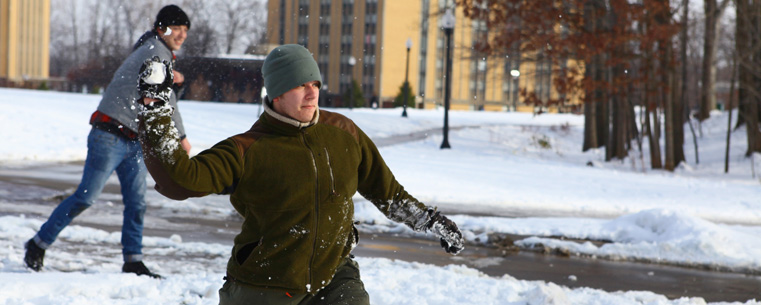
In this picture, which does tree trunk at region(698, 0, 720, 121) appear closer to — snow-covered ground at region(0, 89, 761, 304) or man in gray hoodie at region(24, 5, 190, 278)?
snow-covered ground at region(0, 89, 761, 304)

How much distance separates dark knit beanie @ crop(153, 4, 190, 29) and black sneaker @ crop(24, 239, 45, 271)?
1.89 meters

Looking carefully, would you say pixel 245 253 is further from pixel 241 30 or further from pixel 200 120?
pixel 200 120

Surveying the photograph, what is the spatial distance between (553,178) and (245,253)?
43.6ft

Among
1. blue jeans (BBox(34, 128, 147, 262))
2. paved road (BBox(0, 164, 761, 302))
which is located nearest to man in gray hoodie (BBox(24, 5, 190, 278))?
blue jeans (BBox(34, 128, 147, 262))

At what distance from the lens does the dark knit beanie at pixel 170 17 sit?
4.99 metres

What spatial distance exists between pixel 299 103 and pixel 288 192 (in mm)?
324

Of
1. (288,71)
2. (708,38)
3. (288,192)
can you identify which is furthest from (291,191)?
(708,38)

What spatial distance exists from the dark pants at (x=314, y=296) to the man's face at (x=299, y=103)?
60 centimetres

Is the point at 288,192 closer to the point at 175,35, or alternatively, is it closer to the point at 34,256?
the point at 175,35

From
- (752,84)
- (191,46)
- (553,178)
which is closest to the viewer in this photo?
(191,46)

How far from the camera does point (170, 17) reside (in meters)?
5.09

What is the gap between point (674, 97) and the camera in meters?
19.4

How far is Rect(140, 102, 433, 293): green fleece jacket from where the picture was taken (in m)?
2.65

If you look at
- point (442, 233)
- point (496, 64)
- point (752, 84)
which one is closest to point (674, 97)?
point (752, 84)
